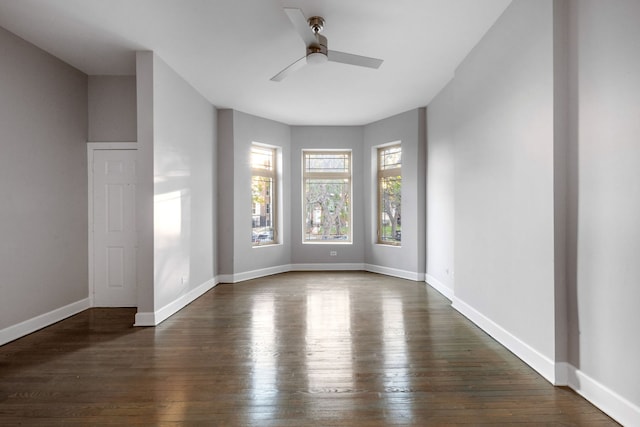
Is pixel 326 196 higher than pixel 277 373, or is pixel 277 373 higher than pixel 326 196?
pixel 326 196

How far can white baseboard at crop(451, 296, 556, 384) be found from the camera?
2340 mm

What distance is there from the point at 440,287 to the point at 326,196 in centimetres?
285

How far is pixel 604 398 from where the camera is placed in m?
1.97

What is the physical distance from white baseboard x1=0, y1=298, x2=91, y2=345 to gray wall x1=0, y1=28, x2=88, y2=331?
0.04m

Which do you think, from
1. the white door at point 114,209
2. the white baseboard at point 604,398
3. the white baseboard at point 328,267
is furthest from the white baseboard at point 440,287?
the white door at point 114,209

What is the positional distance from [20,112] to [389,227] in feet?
17.6

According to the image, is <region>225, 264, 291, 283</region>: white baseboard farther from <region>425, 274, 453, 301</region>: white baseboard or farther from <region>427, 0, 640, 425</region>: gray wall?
<region>427, 0, 640, 425</region>: gray wall

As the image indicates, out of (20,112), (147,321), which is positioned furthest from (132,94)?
(147,321)

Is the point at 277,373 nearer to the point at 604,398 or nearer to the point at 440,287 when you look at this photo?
the point at 604,398

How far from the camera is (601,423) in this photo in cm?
186

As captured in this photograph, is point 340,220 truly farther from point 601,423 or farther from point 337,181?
point 601,423

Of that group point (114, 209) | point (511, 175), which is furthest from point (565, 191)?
point (114, 209)

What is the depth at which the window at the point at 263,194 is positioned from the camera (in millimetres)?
6156

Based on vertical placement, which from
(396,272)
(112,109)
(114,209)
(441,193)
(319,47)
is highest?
(319,47)
